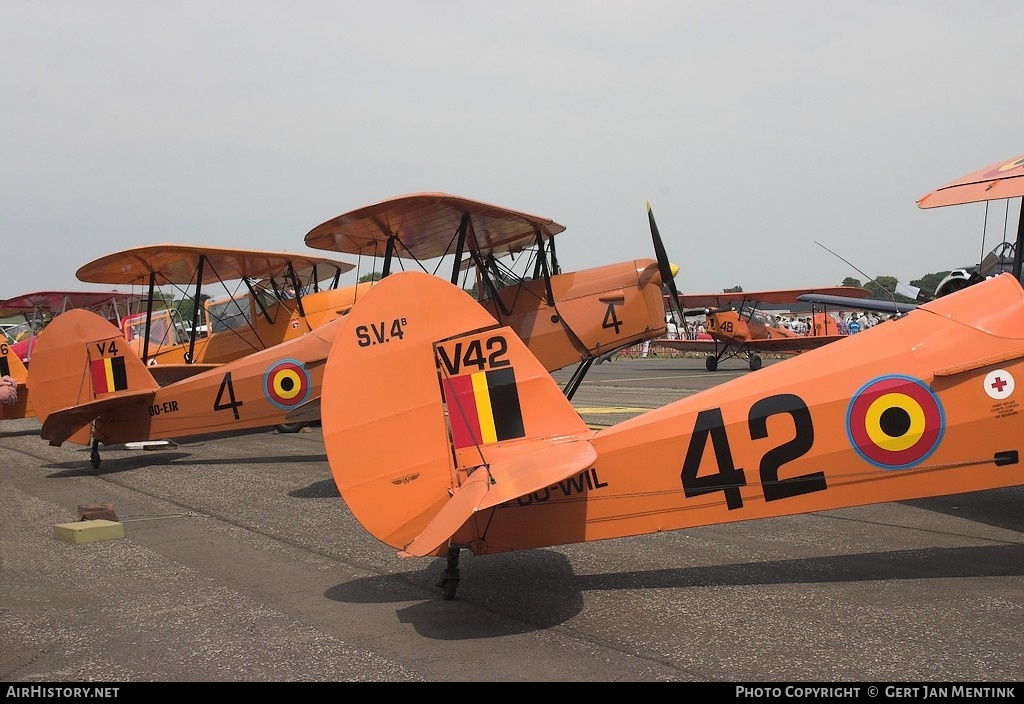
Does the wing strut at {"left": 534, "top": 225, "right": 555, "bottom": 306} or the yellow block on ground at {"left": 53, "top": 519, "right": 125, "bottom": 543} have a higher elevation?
the wing strut at {"left": 534, "top": 225, "right": 555, "bottom": 306}

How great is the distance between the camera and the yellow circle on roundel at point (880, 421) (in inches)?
193

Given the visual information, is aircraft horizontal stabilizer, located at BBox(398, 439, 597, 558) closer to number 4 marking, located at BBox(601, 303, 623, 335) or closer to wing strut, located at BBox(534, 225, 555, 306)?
number 4 marking, located at BBox(601, 303, 623, 335)

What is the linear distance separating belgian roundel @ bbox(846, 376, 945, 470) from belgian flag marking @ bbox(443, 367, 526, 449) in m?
2.06

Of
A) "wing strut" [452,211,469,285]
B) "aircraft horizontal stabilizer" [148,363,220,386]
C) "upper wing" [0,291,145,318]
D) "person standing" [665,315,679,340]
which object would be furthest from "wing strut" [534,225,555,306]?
"upper wing" [0,291,145,318]

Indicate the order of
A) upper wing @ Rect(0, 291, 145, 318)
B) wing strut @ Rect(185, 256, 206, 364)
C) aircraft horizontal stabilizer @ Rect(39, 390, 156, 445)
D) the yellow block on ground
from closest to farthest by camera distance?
the yellow block on ground < aircraft horizontal stabilizer @ Rect(39, 390, 156, 445) < wing strut @ Rect(185, 256, 206, 364) < upper wing @ Rect(0, 291, 145, 318)

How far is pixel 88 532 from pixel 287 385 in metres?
4.25

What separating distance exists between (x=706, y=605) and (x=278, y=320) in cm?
1236

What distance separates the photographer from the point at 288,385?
11039 mm

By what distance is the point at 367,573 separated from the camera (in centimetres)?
574

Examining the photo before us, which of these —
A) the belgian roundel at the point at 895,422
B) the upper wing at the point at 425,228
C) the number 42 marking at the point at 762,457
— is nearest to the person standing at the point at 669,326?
the upper wing at the point at 425,228

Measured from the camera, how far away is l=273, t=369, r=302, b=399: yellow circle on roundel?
36.2 ft

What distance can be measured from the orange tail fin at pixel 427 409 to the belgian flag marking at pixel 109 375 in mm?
8189

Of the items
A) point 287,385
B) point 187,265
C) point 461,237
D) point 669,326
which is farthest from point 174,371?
point 669,326

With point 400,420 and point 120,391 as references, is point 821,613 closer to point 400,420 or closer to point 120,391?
point 400,420
